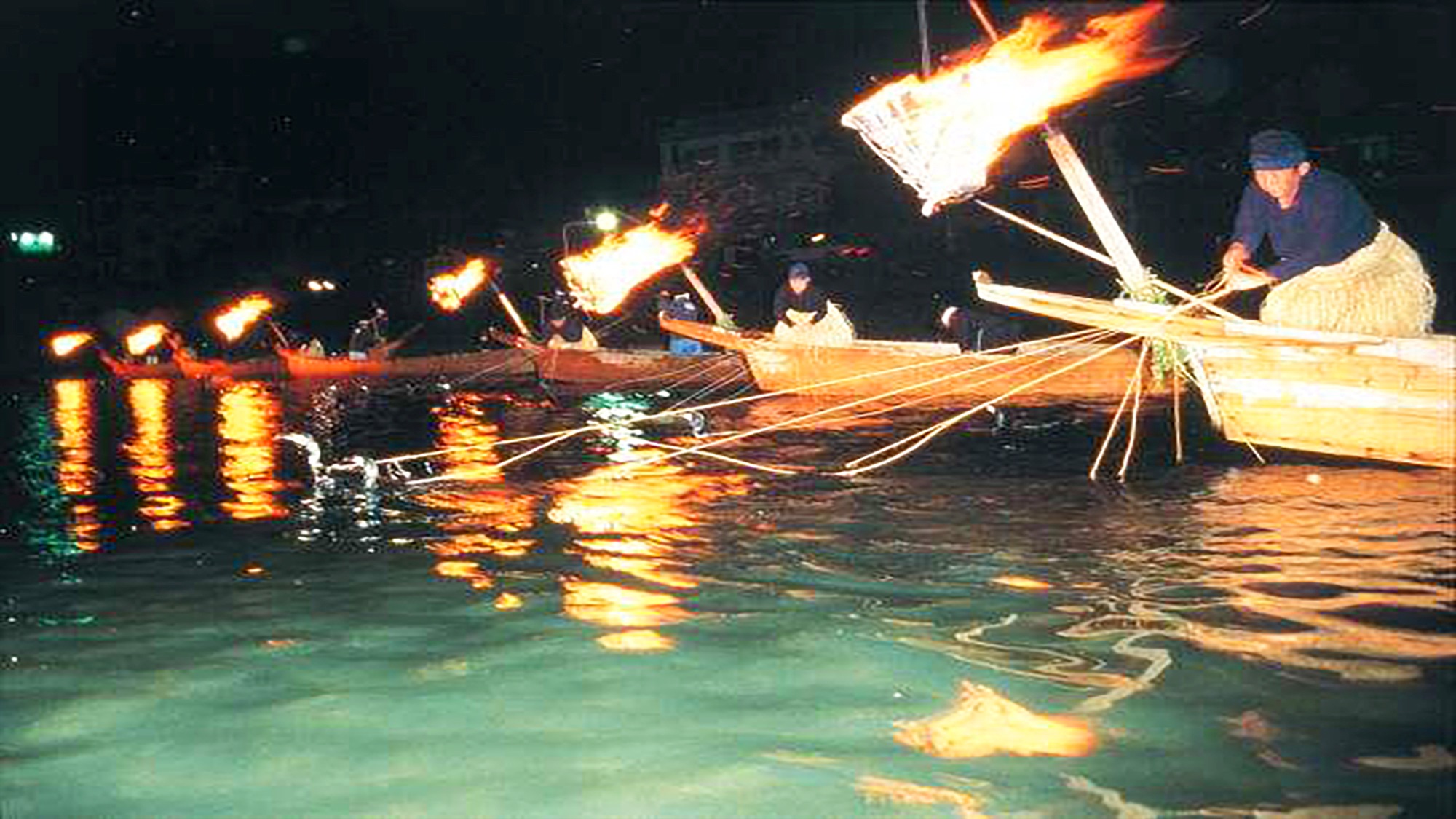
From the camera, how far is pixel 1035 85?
7191mm

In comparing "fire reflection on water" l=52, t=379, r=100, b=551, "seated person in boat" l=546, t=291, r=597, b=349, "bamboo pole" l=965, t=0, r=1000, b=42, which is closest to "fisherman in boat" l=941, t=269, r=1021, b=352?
"seated person in boat" l=546, t=291, r=597, b=349

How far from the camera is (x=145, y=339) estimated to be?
49406 millimetres

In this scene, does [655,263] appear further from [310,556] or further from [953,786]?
[953,786]

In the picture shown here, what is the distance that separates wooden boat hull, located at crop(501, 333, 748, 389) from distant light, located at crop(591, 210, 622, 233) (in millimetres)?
12460

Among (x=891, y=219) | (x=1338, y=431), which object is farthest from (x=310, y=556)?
(x=891, y=219)

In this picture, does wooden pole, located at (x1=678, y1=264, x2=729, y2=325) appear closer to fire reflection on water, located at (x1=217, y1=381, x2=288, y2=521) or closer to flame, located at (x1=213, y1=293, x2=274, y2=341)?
fire reflection on water, located at (x1=217, y1=381, x2=288, y2=521)

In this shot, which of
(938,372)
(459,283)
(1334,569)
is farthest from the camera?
(459,283)

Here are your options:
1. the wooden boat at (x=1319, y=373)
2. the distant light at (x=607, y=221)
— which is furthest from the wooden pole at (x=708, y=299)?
the distant light at (x=607, y=221)

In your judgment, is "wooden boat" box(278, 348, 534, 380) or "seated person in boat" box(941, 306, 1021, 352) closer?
"seated person in boat" box(941, 306, 1021, 352)

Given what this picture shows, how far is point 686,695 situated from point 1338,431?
6.85 m

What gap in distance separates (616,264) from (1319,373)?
1130 centimetres

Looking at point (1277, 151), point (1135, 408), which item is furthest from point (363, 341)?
point (1277, 151)

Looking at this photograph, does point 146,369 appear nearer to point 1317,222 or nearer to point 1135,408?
point 1135,408

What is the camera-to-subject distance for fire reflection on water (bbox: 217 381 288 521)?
9.98 metres
